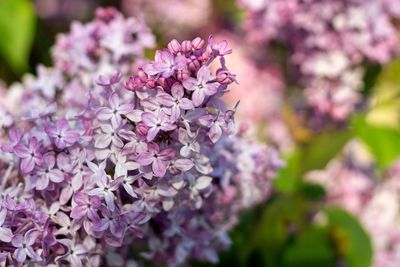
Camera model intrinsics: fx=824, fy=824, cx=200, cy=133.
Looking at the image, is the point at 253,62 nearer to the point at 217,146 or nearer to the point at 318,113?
the point at 318,113

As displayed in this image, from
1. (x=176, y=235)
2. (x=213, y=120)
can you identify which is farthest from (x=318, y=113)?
(x=213, y=120)

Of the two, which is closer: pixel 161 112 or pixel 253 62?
pixel 161 112

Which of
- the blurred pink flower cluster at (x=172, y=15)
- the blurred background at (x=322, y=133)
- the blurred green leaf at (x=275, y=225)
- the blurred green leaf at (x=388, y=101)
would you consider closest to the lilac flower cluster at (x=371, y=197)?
the blurred background at (x=322, y=133)

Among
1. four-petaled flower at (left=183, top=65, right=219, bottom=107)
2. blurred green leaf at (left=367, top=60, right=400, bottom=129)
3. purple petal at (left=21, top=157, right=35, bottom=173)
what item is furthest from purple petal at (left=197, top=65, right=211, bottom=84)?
blurred green leaf at (left=367, top=60, right=400, bottom=129)

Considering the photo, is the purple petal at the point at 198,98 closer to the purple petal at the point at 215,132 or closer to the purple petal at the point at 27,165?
the purple petal at the point at 215,132

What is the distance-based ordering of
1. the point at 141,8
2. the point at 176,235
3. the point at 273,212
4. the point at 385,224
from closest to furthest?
the point at 176,235, the point at 273,212, the point at 385,224, the point at 141,8

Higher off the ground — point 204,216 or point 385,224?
point 385,224

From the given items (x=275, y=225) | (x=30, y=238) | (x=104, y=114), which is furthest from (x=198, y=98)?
(x=275, y=225)
